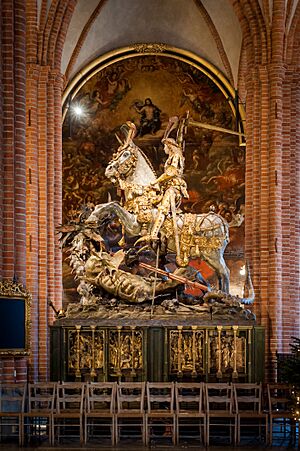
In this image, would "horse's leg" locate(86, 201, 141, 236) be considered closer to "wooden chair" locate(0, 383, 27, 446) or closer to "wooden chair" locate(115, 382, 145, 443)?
"wooden chair" locate(115, 382, 145, 443)

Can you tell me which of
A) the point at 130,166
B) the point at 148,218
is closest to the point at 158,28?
the point at 130,166

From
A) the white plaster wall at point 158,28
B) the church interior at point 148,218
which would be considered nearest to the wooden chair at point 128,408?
the church interior at point 148,218

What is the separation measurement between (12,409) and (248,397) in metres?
3.54

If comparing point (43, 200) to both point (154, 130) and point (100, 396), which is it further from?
point (154, 130)

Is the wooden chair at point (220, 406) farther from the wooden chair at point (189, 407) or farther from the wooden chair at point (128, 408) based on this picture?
the wooden chair at point (128, 408)

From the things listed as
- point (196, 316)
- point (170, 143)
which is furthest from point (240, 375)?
point (170, 143)

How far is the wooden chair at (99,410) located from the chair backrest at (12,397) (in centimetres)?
95

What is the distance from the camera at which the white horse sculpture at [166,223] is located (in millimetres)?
21047

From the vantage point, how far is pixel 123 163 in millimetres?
21094

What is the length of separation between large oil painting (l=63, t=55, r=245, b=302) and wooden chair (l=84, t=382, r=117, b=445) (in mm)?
12503

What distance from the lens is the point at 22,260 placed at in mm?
16234

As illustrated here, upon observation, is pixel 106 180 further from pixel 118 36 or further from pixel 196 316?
pixel 196 316

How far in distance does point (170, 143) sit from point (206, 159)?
10631mm

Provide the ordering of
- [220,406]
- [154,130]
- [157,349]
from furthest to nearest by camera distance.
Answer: [154,130] < [157,349] < [220,406]
